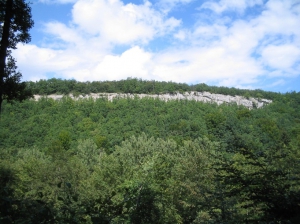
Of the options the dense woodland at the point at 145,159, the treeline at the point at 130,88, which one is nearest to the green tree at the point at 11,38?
the dense woodland at the point at 145,159

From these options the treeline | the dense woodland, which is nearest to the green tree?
the dense woodland

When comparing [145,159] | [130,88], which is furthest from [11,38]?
[130,88]

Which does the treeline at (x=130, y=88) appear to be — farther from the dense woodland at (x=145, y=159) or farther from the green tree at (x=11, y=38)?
the green tree at (x=11, y=38)

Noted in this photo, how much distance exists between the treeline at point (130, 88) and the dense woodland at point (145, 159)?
63 centimetres

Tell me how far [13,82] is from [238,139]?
580 centimetres

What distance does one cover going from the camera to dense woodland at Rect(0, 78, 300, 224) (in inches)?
124

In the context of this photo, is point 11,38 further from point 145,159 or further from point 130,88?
point 130,88

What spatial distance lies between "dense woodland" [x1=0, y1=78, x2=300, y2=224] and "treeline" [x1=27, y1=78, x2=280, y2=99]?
627mm

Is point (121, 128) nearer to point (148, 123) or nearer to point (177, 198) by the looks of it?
point (148, 123)

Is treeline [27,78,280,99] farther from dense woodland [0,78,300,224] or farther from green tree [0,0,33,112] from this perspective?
green tree [0,0,33,112]

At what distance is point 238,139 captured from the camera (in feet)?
13.8

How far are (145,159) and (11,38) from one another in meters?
21.2

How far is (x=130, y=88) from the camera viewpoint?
→ 137250 mm

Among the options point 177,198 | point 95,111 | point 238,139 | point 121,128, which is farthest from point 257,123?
point 238,139
